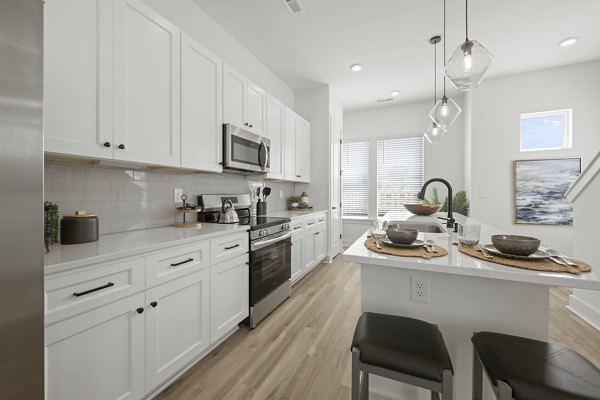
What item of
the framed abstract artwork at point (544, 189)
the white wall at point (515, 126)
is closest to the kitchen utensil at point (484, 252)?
the white wall at point (515, 126)

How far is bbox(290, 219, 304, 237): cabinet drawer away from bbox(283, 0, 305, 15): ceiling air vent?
2212mm

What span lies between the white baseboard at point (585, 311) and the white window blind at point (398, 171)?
2.84m

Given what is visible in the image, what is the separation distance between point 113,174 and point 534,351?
2399 millimetres

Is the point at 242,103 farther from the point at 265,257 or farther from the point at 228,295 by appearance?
the point at 228,295

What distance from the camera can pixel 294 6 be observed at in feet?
8.04

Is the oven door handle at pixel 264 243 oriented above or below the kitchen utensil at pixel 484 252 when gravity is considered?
below

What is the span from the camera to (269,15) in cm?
260

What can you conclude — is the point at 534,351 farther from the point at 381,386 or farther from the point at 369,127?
the point at 369,127

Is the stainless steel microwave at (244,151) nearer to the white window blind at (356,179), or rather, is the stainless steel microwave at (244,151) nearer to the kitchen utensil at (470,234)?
the kitchen utensil at (470,234)

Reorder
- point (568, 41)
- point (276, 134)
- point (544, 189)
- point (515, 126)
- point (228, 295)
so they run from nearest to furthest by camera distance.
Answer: point (228, 295), point (568, 41), point (276, 134), point (544, 189), point (515, 126)

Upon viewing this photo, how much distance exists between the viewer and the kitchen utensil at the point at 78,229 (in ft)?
4.34

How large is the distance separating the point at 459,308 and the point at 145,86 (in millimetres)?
2174

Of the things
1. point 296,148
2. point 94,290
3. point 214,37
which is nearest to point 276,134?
point 296,148

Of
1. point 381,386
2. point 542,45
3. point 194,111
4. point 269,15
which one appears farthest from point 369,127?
point 381,386
